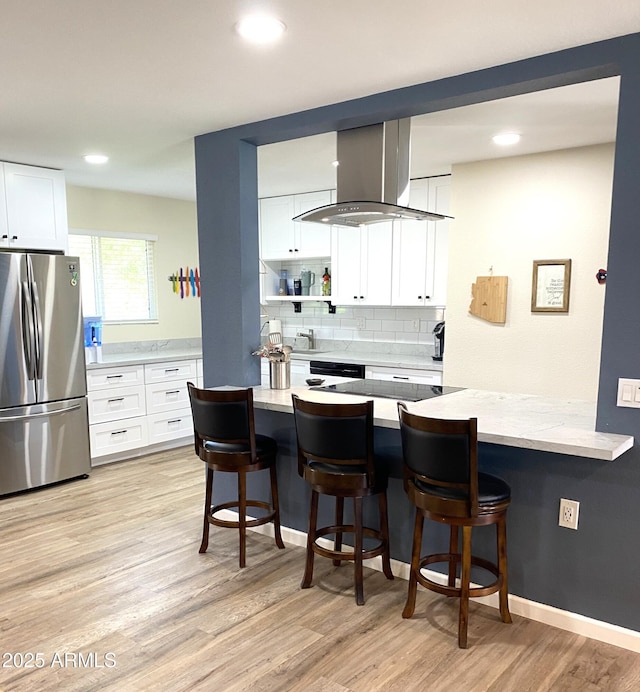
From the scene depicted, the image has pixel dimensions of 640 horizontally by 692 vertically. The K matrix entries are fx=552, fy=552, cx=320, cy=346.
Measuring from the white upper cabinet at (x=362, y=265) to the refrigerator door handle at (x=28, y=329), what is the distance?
262 cm

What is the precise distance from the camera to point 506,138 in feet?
11.8

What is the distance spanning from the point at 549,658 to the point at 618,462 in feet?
2.77

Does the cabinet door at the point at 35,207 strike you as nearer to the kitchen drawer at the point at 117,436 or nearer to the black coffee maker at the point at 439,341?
the kitchen drawer at the point at 117,436

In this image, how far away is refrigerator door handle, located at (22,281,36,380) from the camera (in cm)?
405

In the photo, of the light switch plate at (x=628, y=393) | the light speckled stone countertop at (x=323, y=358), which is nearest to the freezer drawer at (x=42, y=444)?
the light speckled stone countertop at (x=323, y=358)

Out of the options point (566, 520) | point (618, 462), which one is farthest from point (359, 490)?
point (618, 462)

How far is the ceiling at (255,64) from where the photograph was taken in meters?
1.94

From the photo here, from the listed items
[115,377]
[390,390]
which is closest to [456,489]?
[390,390]

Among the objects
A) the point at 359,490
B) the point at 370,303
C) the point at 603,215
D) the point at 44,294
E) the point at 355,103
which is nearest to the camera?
the point at 359,490

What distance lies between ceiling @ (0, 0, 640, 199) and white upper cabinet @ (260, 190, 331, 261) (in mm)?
1680

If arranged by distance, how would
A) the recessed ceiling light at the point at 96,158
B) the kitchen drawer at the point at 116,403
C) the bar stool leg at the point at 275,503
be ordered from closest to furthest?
the bar stool leg at the point at 275,503 → the recessed ceiling light at the point at 96,158 → the kitchen drawer at the point at 116,403

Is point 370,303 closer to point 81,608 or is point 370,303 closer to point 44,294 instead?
point 44,294

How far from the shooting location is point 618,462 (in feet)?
7.44

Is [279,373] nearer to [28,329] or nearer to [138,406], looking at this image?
[28,329]
